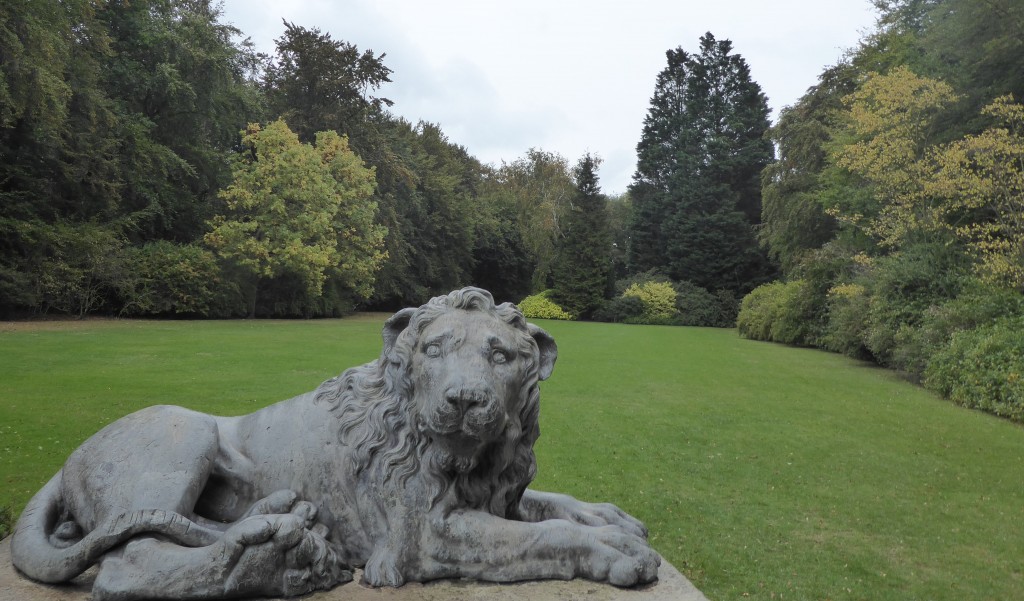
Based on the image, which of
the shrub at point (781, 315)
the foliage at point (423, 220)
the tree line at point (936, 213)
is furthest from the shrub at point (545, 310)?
the tree line at point (936, 213)

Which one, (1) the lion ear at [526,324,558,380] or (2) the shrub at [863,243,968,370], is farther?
(2) the shrub at [863,243,968,370]

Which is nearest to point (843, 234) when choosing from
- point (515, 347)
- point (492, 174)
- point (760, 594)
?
point (760, 594)

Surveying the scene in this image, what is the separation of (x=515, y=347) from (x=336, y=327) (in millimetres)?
20165

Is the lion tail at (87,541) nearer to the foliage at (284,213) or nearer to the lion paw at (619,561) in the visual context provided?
the lion paw at (619,561)

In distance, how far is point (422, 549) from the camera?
212 centimetres

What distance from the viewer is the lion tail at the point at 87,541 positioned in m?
1.94

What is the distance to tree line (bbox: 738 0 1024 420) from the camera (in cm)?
1191

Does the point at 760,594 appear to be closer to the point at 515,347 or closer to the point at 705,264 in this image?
the point at 515,347

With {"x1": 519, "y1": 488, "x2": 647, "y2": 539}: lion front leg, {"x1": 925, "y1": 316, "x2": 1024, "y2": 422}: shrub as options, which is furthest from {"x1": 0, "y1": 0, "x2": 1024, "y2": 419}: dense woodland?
{"x1": 519, "y1": 488, "x2": 647, "y2": 539}: lion front leg

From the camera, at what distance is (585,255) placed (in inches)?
1393

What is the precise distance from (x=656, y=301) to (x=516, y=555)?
34.0 m

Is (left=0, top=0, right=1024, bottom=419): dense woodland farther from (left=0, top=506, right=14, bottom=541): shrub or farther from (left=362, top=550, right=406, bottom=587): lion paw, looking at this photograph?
(left=0, top=506, right=14, bottom=541): shrub

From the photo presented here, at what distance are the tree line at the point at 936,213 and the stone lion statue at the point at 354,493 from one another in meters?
10.2

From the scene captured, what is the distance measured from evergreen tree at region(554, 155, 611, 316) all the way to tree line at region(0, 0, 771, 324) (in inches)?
4.2
